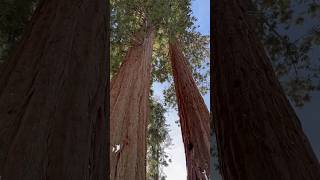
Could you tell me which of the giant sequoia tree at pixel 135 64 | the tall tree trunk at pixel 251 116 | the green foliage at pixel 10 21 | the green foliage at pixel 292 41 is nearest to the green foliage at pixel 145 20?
the giant sequoia tree at pixel 135 64

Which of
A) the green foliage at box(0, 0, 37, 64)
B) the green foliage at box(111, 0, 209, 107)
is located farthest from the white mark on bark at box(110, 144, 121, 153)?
the green foliage at box(111, 0, 209, 107)

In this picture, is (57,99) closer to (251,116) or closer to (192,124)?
(251,116)

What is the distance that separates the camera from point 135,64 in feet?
31.2

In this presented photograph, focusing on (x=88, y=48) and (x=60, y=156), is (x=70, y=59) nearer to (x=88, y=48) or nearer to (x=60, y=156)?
(x=88, y=48)

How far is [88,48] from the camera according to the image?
3.54 meters

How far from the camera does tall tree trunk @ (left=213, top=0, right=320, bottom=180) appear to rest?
2703 millimetres

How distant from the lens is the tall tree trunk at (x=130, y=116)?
720 cm

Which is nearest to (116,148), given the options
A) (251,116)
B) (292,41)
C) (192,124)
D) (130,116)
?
(130,116)

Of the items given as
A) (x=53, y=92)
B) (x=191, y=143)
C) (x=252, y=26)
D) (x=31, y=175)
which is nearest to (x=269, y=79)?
(x=252, y=26)

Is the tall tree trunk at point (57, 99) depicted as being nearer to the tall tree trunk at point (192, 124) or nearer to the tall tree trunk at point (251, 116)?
the tall tree trunk at point (251, 116)

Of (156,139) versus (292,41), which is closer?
(292,41)

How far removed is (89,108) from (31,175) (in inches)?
31.3

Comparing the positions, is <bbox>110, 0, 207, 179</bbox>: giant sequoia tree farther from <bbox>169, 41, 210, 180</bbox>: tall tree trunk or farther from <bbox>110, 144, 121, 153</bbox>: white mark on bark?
<bbox>169, 41, 210, 180</bbox>: tall tree trunk

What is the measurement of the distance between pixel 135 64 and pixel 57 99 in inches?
258
